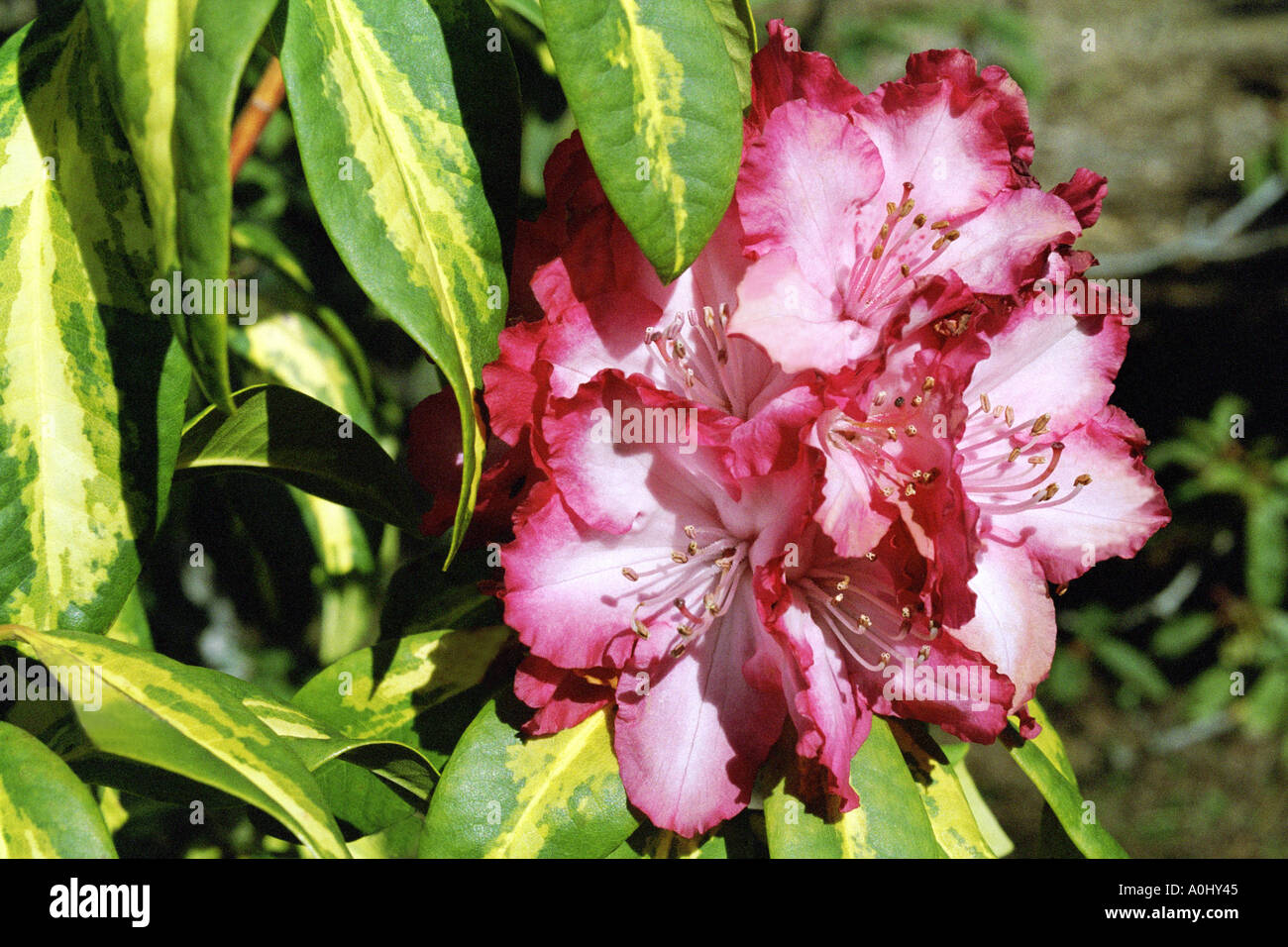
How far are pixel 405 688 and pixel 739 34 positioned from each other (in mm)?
629

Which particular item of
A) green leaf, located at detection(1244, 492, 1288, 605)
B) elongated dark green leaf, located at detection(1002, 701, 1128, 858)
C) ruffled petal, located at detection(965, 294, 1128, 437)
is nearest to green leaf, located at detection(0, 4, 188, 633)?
ruffled petal, located at detection(965, 294, 1128, 437)

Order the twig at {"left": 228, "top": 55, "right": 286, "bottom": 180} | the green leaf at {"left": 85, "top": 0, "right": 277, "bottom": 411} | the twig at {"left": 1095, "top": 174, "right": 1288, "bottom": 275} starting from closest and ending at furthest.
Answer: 1. the green leaf at {"left": 85, "top": 0, "right": 277, "bottom": 411}
2. the twig at {"left": 228, "top": 55, "right": 286, "bottom": 180}
3. the twig at {"left": 1095, "top": 174, "right": 1288, "bottom": 275}

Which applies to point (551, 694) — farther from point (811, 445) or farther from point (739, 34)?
point (739, 34)

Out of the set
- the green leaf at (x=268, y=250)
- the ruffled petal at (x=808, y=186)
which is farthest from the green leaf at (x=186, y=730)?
the green leaf at (x=268, y=250)

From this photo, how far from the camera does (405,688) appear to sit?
0.97 metres

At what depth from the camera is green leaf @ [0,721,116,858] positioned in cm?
68

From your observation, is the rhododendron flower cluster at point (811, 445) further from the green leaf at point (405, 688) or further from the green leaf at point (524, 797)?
the green leaf at point (405, 688)

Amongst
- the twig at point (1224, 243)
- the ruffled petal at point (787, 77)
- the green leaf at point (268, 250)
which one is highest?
the twig at point (1224, 243)

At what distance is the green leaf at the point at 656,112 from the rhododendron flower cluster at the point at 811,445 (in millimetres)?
67

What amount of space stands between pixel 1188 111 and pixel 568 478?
412 cm

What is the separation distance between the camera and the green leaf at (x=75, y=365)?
771 millimetres

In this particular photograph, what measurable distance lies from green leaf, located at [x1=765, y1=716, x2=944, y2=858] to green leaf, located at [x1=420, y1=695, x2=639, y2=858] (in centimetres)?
→ 12

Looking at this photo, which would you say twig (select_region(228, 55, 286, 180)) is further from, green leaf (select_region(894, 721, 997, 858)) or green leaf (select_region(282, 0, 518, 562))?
green leaf (select_region(894, 721, 997, 858))

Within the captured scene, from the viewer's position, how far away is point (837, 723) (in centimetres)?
79
